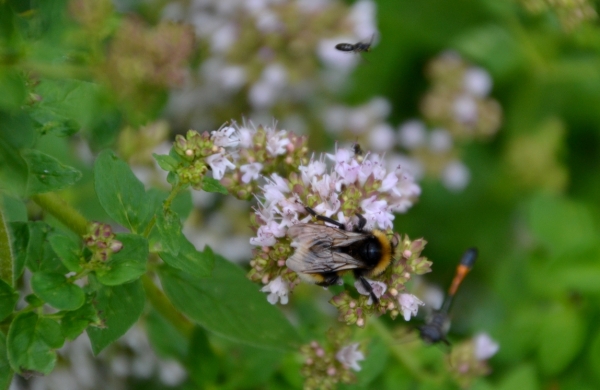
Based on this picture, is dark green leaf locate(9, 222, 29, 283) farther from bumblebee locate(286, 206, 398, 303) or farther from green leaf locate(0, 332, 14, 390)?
bumblebee locate(286, 206, 398, 303)

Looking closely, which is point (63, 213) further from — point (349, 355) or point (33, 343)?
point (349, 355)

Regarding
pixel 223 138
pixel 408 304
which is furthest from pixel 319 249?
pixel 223 138

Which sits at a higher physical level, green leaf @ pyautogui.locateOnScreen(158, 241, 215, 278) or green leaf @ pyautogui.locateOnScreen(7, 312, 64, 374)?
green leaf @ pyautogui.locateOnScreen(158, 241, 215, 278)

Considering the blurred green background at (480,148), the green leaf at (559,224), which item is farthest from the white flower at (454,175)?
the green leaf at (559,224)

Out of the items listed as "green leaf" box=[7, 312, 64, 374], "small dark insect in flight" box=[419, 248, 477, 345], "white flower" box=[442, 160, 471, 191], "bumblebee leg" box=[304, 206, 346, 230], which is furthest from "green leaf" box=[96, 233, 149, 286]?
"white flower" box=[442, 160, 471, 191]

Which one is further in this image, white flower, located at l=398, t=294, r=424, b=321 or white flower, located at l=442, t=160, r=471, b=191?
white flower, located at l=442, t=160, r=471, b=191

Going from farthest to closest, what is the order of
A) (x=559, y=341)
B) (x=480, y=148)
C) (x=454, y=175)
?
(x=480, y=148) < (x=454, y=175) < (x=559, y=341)

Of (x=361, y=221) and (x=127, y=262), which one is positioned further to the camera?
(x=361, y=221)

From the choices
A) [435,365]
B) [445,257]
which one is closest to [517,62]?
[445,257]
